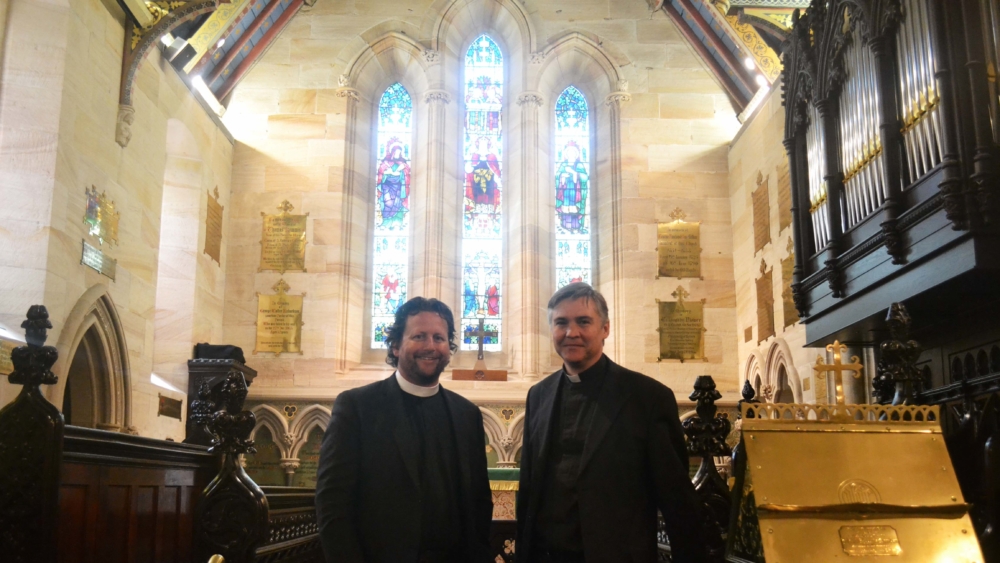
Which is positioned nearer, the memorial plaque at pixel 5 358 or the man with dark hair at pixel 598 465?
the man with dark hair at pixel 598 465

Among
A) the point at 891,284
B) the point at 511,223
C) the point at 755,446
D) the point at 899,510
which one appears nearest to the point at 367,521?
the point at 755,446

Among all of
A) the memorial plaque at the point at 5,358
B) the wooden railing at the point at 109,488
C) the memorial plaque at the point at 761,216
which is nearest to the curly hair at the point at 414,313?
the wooden railing at the point at 109,488

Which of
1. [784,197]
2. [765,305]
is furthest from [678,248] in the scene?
[784,197]

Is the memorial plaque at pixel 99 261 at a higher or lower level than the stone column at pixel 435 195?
lower

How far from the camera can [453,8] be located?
1162cm

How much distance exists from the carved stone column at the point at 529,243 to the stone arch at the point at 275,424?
2752 mm

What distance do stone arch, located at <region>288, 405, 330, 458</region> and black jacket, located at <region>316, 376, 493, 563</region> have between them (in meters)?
7.53

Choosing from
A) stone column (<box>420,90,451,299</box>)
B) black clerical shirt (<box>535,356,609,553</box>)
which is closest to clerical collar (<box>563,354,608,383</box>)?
black clerical shirt (<box>535,356,609,553</box>)

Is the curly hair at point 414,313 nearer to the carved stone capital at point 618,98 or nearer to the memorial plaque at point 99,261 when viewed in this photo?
the memorial plaque at point 99,261

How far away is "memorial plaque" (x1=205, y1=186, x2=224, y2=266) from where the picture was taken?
10.1 metres

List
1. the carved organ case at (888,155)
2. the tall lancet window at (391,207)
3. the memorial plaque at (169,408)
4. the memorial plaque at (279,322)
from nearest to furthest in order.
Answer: the carved organ case at (888,155) → the memorial plaque at (169,408) → the memorial plaque at (279,322) → the tall lancet window at (391,207)

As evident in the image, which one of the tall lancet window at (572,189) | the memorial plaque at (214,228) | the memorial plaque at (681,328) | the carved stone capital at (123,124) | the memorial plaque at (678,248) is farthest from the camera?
the tall lancet window at (572,189)

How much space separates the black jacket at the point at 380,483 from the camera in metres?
2.72

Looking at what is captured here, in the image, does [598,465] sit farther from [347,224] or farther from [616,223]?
[347,224]
